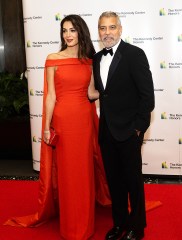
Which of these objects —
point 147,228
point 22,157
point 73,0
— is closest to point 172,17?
point 73,0

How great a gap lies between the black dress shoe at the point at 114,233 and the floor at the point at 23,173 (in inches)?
60.5

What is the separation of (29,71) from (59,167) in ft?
6.39

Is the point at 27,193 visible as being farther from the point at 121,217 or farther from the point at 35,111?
the point at 121,217

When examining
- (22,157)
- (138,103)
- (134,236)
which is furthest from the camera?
(22,157)

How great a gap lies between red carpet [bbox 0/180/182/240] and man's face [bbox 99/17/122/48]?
1629mm

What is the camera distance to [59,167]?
9.75ft

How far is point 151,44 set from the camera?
418cm

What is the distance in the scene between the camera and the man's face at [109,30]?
252 cm

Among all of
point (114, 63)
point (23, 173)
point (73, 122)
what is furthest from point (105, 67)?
point (23, 173)

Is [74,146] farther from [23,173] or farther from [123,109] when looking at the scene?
[23,173]

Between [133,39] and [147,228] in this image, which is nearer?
[147,228]

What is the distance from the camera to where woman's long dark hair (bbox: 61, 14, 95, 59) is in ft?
8.92


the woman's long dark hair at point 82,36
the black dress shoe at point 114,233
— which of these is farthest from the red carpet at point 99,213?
the woman's long dark hair at point 82,36

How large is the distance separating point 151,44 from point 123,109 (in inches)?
72.2
